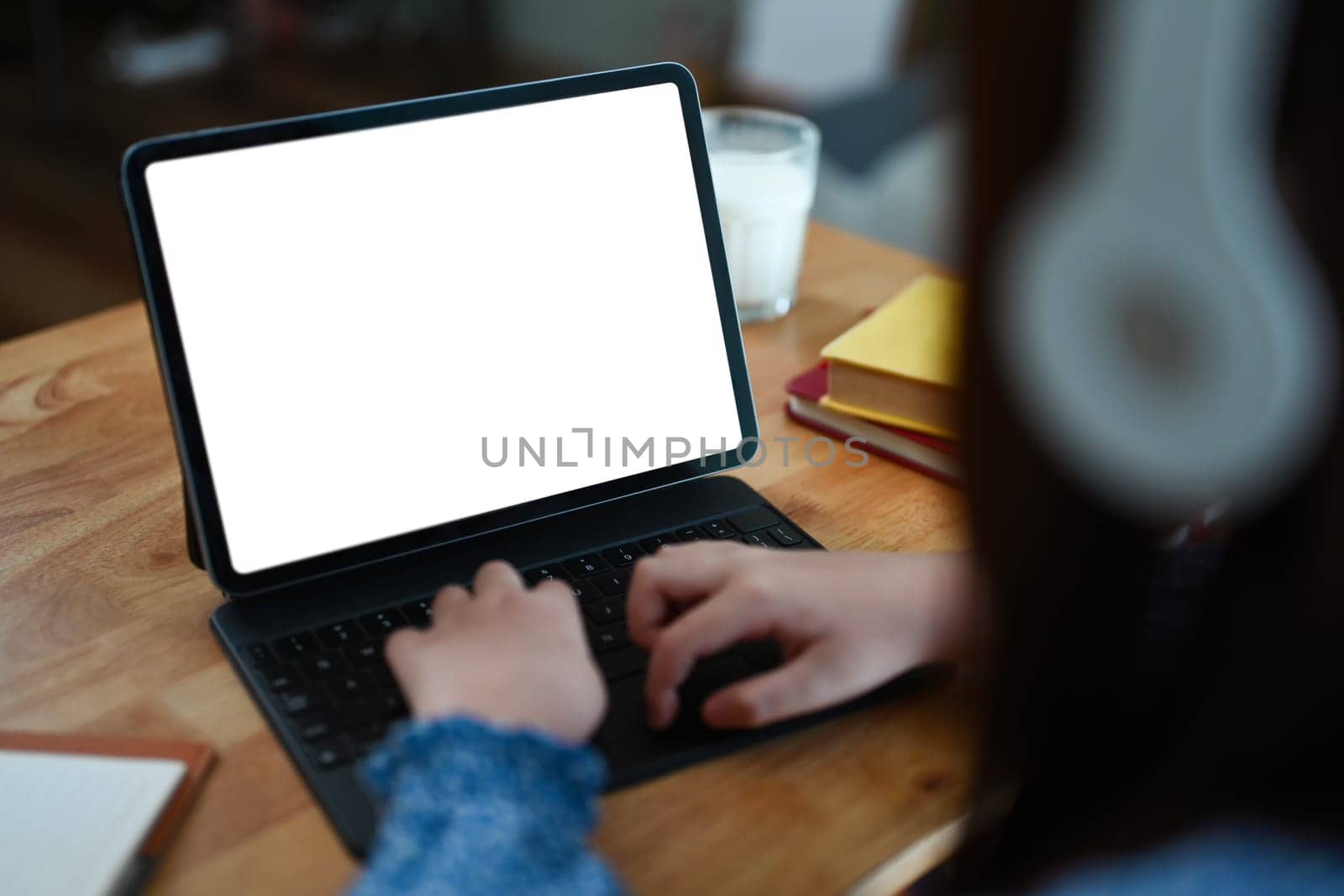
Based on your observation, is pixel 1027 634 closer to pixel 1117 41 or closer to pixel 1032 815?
pixel 1032 815

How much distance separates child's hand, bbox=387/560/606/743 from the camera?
21.1 inches

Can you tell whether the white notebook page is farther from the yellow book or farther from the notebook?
the yellow book

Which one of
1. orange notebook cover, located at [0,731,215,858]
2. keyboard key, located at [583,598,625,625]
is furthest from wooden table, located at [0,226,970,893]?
keyboard key, located at [583,598,625,625]

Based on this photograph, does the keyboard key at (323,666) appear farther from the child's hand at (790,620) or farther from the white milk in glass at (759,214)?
the white milk in glass at (759,214)

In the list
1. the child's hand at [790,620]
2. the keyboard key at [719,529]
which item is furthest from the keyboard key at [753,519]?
the child's hand at [790,620]

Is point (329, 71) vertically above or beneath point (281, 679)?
beneath

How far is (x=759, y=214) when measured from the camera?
1.02m

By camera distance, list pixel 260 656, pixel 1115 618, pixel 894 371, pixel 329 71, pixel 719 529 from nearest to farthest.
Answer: pixel 1115 618, pixel 260 656, pixel 719 529, pixel 894 371, pixel 329 71

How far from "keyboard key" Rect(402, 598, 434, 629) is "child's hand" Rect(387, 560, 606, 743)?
0.02 m

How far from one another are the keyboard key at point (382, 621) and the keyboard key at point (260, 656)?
0.05m

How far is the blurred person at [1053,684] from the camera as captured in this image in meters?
0.31

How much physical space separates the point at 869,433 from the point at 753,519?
0.17m

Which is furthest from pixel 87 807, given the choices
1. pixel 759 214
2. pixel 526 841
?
pixel 759 214
